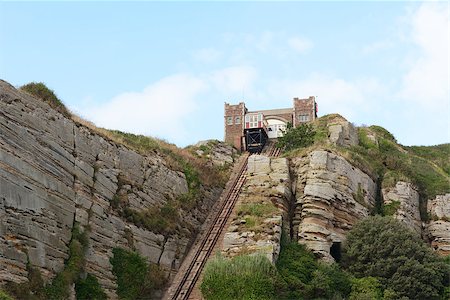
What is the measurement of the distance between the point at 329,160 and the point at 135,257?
1389 centimetres

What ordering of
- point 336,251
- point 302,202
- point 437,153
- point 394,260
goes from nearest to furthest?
point 394,260
point 336,251
point 302,202
point 437,153

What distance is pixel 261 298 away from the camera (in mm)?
32969

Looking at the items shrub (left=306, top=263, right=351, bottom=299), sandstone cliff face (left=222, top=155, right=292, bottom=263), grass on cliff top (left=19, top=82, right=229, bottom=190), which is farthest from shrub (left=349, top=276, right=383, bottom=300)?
grass on cliff top (left=19, top=82, right=229, bottom=190)

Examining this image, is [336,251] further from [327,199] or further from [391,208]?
[391,208]

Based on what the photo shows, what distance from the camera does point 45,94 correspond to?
1346 inches

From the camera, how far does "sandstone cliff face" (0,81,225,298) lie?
92.8ft

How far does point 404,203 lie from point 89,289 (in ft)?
71.0

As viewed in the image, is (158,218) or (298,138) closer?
(158,218)

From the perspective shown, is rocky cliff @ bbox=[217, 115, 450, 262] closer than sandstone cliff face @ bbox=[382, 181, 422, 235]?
Yes

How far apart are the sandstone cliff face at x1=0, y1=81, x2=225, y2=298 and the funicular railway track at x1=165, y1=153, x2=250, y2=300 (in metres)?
0.88

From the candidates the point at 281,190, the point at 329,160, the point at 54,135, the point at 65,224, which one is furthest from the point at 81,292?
the point at 329,160

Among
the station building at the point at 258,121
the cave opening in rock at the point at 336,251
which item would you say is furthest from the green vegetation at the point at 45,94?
the station building at the point at 258,121

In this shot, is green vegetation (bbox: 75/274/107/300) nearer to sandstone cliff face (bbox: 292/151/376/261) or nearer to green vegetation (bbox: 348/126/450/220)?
sandstone cliff face (bbox: 292/151/376/261)

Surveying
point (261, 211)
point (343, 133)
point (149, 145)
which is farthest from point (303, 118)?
point (261, 211)
